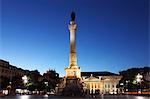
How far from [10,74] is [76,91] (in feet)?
190

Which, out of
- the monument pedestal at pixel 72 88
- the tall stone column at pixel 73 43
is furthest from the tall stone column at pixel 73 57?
the monument pedestal at pixel 72 88

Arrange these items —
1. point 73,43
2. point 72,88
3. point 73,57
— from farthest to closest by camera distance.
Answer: point 73,43, point 73,57, point 72,88

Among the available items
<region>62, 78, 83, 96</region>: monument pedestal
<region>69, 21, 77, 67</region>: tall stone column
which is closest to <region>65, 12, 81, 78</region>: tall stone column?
<region>69, 21, 77, 67</region>: tall stone column

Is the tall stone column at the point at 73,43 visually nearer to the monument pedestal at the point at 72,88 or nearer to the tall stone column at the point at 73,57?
the tall stone column at the point at 73,57

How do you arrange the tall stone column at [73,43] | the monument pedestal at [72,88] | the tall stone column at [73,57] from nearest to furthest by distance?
1. the monument pedestal at [72,88]
2. the tall stone column at [73,57]
3. the tall stone column at [73,43]

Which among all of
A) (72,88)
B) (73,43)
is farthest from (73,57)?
(72,88)

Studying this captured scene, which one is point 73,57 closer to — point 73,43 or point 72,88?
point 73,43

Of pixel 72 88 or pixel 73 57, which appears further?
pixel 73 57

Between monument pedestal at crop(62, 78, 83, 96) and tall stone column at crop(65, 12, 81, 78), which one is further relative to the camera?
tall stone column at crop(65, 12, 81, 78)

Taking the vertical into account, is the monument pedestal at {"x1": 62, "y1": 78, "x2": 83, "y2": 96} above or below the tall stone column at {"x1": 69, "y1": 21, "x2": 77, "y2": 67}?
below

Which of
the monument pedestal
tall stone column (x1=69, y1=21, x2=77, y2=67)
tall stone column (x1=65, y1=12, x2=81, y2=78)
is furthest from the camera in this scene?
tall stone column (x1=69, y1=21, x2=77, y2=67)

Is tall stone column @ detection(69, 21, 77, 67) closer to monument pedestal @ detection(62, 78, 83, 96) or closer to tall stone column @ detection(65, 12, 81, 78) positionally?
tall stone column @ detection(65, 12, 81, 78)

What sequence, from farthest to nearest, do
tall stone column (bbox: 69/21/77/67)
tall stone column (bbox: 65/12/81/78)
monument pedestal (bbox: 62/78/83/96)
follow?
tall stone column (bbox: 69/21/77/67), tall stone column (bbox: 65/12/81/78), monument pedestal (bbox: 62/78/83/96)

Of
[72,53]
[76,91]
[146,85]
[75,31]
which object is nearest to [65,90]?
[76,91]
